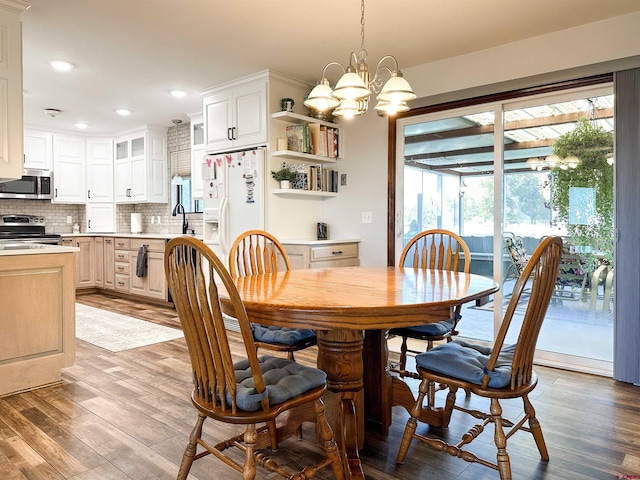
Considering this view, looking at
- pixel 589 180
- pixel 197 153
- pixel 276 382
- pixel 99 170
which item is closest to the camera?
pixel 276 382

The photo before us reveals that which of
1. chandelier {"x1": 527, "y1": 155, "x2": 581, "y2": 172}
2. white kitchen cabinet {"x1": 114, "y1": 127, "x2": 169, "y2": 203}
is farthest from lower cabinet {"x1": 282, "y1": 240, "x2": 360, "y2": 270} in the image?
white kitchen cabinet {"x1": 114, "y1": 127, "x2": 169, "y2": 203}

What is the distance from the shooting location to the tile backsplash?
6251 millimetres

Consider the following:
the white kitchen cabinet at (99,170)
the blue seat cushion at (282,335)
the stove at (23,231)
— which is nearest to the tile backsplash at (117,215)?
the stove at (23,231)

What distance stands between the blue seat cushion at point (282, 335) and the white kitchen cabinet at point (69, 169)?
5597 mm

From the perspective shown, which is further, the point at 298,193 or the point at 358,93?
the point at 298,193

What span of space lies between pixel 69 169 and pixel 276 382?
642 cm

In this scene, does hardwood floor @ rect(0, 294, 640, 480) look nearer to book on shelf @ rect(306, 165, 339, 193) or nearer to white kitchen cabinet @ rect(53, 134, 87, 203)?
book on shelf @ rect(306, 165, 339, 193)

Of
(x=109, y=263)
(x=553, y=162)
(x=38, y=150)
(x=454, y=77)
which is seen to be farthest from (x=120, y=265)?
(x=553, y=162)

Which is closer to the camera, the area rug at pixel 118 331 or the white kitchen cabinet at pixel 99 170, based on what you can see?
the area rug at pixel 118 331

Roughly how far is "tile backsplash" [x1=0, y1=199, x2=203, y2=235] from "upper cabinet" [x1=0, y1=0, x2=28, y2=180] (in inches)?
125

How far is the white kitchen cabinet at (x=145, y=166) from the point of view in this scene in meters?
6.27

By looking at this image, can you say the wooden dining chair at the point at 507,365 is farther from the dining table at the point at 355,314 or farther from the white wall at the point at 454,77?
the white wall at the point at 454,77

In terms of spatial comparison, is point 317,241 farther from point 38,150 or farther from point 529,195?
point 38,150

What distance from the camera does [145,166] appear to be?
628 centimetres
